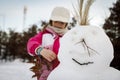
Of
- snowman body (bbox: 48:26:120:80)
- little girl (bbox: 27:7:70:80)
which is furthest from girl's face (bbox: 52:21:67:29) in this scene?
snowman body (bbox: 48:26:120:80)

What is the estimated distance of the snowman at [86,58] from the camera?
2.10m

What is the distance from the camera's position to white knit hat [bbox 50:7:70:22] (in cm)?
299

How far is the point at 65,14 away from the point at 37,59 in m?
0.49

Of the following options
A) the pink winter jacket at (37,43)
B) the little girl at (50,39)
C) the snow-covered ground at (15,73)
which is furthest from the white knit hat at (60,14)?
the snow-covered ground at (15,73)

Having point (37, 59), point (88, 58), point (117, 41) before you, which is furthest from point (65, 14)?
point (117, 41)

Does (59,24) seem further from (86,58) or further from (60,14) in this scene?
(86,58)

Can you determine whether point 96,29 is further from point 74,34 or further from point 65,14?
point 65,14

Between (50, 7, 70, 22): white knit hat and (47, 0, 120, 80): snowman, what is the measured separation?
813 millimetres

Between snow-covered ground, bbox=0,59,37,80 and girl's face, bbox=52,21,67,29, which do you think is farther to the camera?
snow-covered ground, bbox=0,59,37,80

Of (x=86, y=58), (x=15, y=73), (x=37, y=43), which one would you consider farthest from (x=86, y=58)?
(x=15, y=73)

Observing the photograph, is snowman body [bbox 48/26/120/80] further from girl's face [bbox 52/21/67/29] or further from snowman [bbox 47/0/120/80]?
girl's face [bbox 52/21/67/29]

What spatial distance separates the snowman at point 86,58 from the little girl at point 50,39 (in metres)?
0.57

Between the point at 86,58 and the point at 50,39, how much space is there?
1086mm

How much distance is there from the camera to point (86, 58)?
2113 mm
